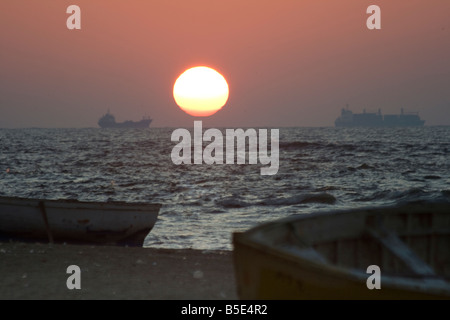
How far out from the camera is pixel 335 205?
79.8 feet

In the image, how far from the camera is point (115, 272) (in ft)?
33.8

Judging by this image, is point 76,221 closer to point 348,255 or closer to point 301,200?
point 348,255

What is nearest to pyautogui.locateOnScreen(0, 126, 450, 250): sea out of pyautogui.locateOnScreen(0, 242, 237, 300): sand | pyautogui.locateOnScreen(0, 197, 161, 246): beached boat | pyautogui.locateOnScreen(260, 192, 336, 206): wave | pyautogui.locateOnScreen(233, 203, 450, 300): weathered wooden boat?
pyautogui.locateOnScreen(260, 192, 336, 206): wave

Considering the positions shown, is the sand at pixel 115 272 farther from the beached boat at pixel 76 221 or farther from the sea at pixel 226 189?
the sea at pixel 226 189

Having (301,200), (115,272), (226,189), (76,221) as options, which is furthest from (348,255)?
(226,189)

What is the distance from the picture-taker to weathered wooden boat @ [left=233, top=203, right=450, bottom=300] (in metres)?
5.00

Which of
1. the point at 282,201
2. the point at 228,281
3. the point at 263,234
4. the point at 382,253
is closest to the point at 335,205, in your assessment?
the point at 282,201

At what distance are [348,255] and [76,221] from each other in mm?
7741

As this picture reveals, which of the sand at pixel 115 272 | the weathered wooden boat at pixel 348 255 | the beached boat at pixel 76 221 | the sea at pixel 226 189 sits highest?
the weathered wooden boat at pixel 348 255

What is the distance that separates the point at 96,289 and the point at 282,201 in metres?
17.1

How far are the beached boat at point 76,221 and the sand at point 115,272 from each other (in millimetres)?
551

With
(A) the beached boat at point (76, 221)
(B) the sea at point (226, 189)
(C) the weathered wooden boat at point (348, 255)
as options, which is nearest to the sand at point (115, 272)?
(A) the beached boat at point (76, 221)

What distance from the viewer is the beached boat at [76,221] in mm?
12859
